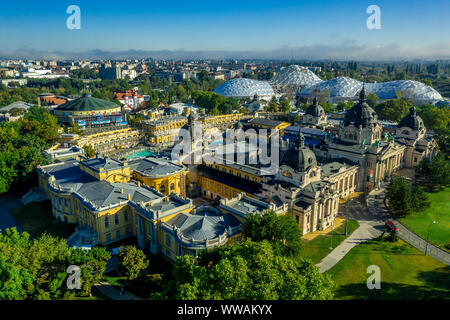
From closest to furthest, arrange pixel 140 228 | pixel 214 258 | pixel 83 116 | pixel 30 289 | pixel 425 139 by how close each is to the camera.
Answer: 1. pixel 30 289
2. pixel 214 258
3. pixel 140 228
4. pixel 425 139
5. pixel 83 116

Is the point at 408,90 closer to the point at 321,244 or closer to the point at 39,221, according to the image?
the point at 321,244

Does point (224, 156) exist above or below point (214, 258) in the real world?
above

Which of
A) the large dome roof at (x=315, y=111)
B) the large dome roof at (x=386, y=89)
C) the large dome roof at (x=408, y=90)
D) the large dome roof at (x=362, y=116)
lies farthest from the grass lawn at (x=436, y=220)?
the large dome roof at (x=386, y=89)

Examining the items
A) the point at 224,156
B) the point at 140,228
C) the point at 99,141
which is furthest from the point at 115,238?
the point at 99,141

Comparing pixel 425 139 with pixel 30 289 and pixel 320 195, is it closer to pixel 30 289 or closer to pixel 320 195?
pixel 320 195

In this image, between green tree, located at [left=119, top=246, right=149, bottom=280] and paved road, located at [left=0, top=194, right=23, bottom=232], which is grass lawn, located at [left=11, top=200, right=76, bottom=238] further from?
green tree, located at [left=119, top=246, right=149, bottom=280]
